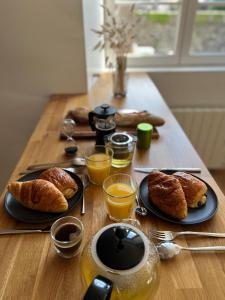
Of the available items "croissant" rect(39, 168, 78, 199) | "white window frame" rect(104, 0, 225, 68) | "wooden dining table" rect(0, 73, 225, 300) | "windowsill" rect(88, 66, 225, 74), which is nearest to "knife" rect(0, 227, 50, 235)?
"wooden dining table" rect(0, 73, 225, 300)

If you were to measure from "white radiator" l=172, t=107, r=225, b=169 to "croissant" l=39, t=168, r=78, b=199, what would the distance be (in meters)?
1.33

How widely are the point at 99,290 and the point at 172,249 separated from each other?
267 millimetres

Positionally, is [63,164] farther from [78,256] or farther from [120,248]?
[120,248]

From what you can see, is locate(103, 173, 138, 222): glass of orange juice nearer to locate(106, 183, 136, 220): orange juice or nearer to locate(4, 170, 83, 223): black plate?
locate(106, 183, 136, 220): orange juice

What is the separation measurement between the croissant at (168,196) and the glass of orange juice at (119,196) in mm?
60

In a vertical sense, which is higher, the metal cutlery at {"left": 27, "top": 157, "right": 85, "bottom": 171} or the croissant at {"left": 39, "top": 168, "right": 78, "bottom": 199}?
the croissant at {"left": 39, "top": 168, "right": 78, "bottom": 199}

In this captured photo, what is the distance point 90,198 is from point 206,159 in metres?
1.57

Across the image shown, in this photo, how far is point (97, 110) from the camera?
962mm

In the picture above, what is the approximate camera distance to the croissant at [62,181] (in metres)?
0.75

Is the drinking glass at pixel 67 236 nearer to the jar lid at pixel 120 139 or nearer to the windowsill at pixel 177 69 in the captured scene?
the jar lid at pixel 120 139

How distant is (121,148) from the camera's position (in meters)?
0.87

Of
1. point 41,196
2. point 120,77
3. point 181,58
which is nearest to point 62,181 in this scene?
point 41,196

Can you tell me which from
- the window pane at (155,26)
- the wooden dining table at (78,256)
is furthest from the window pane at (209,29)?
the wooden dining table at (78,256)

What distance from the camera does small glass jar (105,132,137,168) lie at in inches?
34.4
